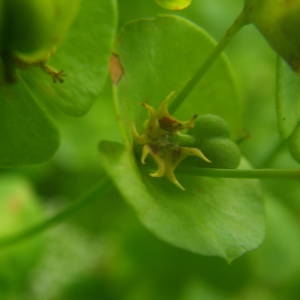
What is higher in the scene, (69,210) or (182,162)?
(182,162)

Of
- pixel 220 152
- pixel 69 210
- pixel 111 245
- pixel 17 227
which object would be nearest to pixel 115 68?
pixel 220 152

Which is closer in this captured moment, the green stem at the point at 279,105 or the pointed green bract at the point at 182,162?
the pointed green bract at the point at 182,162

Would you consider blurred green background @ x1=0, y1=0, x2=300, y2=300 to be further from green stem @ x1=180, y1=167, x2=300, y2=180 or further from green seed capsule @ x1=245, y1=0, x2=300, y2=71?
green seed capsule @ x1=245, y1=0, x2=300, y2=71

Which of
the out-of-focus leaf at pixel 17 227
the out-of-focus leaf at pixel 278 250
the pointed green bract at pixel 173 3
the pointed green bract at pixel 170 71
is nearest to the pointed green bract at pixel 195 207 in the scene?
the pointed green bract at pixel 170 71

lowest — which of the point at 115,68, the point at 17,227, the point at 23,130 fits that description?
the point at 17,227

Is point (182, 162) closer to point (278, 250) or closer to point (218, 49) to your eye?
point (218, 49)

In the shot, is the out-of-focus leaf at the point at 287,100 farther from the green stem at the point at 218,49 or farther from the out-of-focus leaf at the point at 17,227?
the out-of-focus leaf at the point at 17,227
